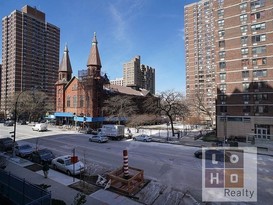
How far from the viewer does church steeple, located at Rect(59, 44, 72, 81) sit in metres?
63.0

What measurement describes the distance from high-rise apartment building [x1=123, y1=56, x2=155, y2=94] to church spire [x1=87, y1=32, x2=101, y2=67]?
312 ft

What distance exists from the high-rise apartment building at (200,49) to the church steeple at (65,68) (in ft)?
196

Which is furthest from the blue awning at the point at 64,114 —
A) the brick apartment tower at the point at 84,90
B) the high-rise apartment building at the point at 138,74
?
the high-rise apartment building at the point at 138,74

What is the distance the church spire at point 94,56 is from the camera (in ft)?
186

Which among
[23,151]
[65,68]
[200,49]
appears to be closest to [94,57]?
[65,68]

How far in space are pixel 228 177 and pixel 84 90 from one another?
4556 cm

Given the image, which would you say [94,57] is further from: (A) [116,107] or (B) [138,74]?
(B) [138,74]

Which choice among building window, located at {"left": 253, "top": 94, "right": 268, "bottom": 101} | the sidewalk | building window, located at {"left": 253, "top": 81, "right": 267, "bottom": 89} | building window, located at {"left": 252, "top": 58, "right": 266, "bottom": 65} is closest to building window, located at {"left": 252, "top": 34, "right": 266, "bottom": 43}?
building window, located at {"left": 252, "top": 58, "right": 266, "bottom": 65}

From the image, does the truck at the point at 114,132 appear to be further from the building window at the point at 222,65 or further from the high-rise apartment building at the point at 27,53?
the high-rise apartment building at the point at 27,53

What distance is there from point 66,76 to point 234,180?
56.8 m

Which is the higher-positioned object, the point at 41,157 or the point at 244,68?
the point at 244,68

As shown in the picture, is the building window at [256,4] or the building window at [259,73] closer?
the building window at [259,73]

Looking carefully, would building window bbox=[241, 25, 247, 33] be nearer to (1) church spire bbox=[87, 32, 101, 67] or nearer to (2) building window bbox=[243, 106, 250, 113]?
(2) building window bbox=[243, 106, 250, 113]

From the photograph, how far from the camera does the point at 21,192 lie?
11070 mm
